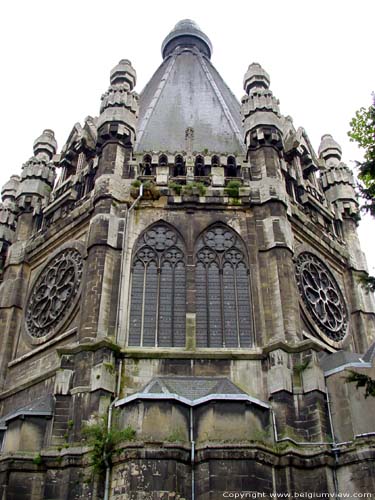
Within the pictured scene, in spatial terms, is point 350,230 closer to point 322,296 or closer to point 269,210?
point 322,296

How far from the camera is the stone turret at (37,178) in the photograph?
27.6 meters

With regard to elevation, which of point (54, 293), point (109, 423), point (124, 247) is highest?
point (124, 247)

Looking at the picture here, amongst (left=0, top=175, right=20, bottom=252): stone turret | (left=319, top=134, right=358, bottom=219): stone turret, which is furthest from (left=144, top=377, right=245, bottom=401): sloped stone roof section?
(left=0, top=175, right=20, bottom=252): stone turret

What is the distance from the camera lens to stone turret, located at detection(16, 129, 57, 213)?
27.6 metres

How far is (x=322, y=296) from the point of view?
2350 centimetres

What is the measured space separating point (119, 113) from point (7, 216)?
29.4ft

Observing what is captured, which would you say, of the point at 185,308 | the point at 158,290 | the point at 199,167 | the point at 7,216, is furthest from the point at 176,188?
the point at 7,216

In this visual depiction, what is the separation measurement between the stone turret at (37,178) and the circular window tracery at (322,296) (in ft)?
40.9

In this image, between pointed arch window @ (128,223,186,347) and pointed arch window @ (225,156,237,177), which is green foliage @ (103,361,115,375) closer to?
pointed arch window @ (128,223,186,347)

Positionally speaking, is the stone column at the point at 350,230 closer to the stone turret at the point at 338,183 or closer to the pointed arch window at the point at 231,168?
the stone turret at the point at 338,183

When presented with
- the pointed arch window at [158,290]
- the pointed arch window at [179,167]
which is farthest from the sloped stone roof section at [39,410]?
the pointed arch window at [179,167]

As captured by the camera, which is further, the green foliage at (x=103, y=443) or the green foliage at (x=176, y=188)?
the green foliage at (x=176, y=188)

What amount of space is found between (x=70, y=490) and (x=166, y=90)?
21141 millimetres

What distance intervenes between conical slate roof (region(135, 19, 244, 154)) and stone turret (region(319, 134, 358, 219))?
207 inches
